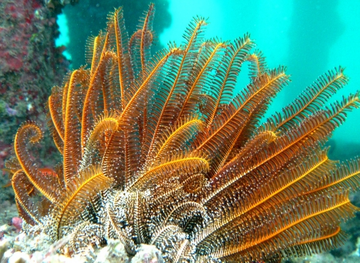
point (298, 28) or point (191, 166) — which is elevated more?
point (298, 28)

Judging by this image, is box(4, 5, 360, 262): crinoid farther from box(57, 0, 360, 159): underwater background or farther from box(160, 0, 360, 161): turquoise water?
box(160, 0, 360, 161): turquoise water

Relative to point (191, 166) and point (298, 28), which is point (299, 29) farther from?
point (191, 166)

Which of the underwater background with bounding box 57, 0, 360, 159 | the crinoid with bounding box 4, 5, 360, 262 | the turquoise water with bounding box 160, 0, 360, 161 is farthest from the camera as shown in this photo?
Answer: the turquoise water with bounding box 160, 0, 360, 161

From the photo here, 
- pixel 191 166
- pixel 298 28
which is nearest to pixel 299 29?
pixel 298 28

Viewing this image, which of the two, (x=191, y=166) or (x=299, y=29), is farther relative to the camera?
(x=299, y=29)

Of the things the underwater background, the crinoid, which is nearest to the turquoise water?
the underwater background

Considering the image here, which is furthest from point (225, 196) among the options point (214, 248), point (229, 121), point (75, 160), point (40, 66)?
point (40, 66)
